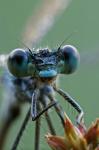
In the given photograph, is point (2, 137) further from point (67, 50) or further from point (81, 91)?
point (81, 91)

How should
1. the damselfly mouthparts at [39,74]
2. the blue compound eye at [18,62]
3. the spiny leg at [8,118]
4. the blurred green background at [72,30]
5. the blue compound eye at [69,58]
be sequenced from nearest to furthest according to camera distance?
the damselfly mouthparts at [39,74]
the blue compound eye at [18,62]
the blue compound eye at [69,58]
the spiny leg at [8,118]
the blurred green background at [72,30]

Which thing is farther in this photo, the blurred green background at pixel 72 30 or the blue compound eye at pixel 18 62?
the blurred green background at pixel 72 30

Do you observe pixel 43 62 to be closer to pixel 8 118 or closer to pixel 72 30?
pixel 8 118

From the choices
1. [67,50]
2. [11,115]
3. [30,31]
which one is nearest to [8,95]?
[11,115]

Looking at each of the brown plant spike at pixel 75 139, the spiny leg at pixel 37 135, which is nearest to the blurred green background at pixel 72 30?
the spiny leg at pixel 37 135

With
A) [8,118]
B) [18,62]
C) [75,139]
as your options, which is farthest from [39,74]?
[8,118]

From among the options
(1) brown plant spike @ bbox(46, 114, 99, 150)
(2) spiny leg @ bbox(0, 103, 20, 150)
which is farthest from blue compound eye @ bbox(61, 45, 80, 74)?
(1) brown plant spike @ bbox(46, 114, 99, 150)

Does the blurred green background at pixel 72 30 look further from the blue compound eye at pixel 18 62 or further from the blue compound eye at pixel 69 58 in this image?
the blue compound eye at pixel 18 62
